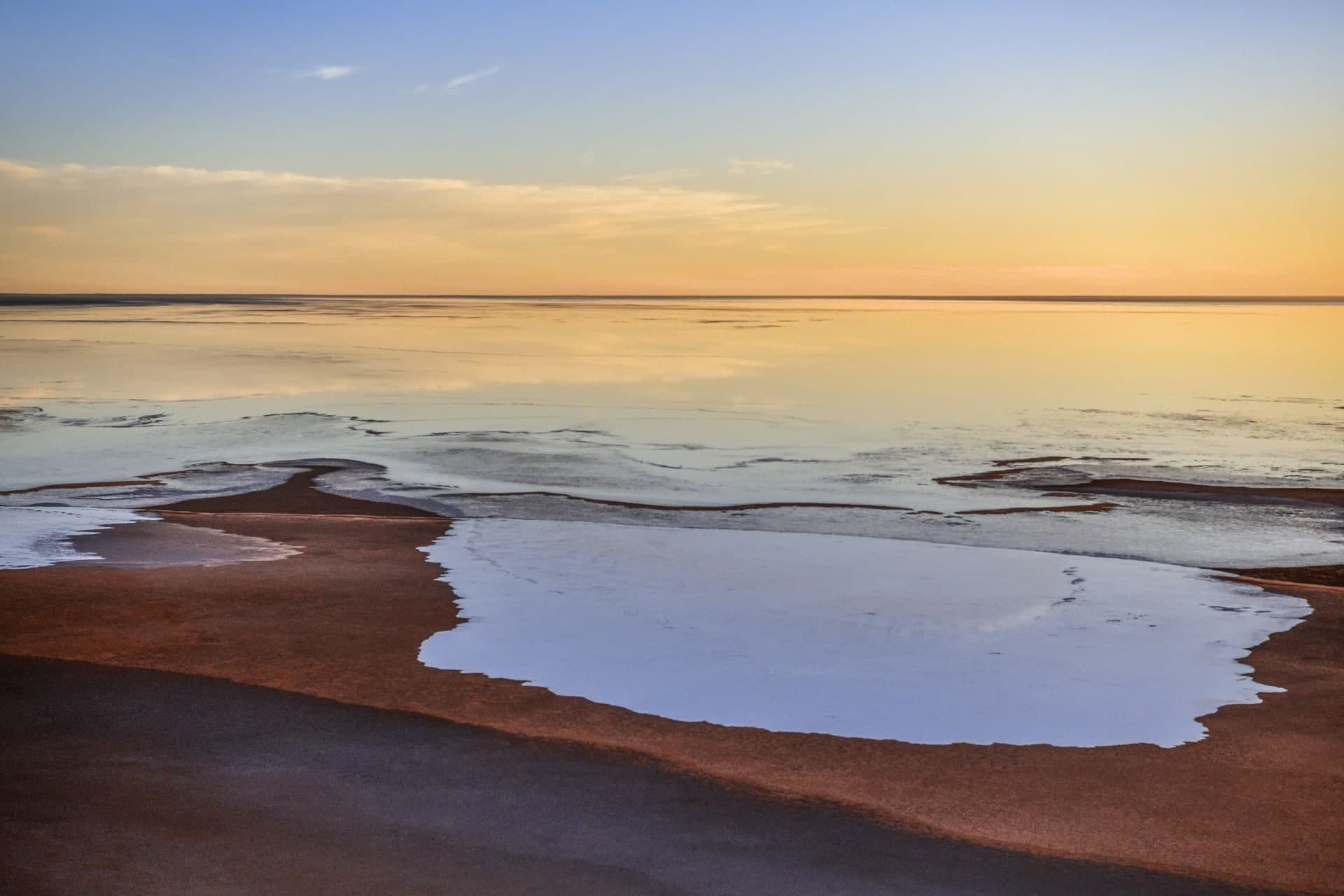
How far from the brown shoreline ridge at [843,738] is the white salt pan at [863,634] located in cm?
26

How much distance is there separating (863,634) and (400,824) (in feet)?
15.1

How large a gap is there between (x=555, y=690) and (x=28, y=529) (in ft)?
25.7

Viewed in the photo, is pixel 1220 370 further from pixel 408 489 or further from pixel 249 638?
pixel 249 638

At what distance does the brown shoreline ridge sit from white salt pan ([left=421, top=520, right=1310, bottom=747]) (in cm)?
26

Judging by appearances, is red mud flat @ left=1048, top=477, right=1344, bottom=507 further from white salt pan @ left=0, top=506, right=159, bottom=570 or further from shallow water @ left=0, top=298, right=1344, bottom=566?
white salt pan @ left=0, top=506, right=159, bottom=570

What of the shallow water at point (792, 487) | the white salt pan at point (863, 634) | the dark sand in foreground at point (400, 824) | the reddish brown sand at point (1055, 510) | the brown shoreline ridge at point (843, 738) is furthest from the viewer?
the reddish brown sand at point (1055, 510)

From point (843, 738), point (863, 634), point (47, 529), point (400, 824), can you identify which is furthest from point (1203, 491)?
point (47, 529)

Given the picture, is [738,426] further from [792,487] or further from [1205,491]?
[1205,491]

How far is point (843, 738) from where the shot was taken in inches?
277

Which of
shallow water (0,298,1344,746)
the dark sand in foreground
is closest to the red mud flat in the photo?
shallow water (0,298,1344,746)

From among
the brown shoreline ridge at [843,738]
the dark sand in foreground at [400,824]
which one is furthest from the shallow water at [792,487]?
the dark sand in foreground at [400,824]

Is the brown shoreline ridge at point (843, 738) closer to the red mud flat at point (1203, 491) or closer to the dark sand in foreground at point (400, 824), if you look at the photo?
the dark sand in foreground at point (400, 824)

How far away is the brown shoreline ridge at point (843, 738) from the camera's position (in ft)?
19.0

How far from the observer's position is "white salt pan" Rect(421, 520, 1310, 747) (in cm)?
755
